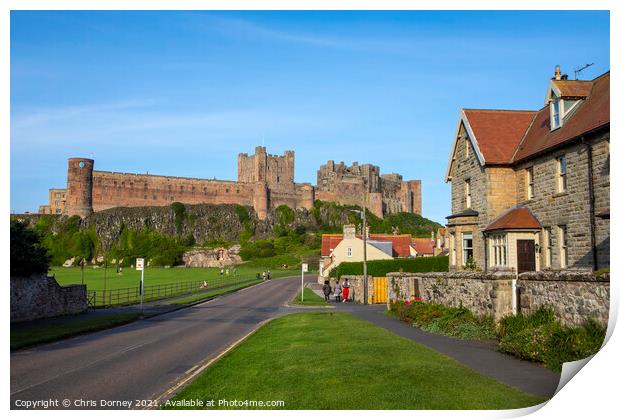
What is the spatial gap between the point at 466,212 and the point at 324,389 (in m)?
20.2

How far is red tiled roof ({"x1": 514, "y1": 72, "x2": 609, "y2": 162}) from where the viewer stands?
66.7 ft

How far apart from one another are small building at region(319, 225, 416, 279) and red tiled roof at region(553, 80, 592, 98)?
34.3 metres

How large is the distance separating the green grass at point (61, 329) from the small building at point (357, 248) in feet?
111

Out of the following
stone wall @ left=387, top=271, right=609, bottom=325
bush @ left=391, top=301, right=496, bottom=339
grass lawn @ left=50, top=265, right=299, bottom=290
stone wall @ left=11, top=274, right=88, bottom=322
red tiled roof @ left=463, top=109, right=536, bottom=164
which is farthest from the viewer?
grass lawn @ left=50, top=265, right=299, bottom=290

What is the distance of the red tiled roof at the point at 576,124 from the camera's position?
66.7ft

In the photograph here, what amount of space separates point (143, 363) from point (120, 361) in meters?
0.74

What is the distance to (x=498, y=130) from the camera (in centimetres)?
2850

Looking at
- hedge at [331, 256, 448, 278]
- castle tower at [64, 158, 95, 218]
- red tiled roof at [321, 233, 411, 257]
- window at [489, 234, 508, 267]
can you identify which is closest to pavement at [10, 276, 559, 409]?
window at [489, 234, 508, 267]

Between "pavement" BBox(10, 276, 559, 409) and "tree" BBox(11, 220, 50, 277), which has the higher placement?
"tree" BBox(11, 220, 50, 277)

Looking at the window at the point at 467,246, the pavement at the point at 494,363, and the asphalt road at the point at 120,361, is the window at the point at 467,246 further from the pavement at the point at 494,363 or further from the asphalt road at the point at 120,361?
the pavement at the point at 494,363

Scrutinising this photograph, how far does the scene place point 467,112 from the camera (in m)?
29.8

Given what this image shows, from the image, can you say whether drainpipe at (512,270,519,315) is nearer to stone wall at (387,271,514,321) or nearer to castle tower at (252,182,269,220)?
stone wall at (387,271,514,321)

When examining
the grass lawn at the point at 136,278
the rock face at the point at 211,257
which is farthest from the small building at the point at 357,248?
the rock face at the point at 211,257
